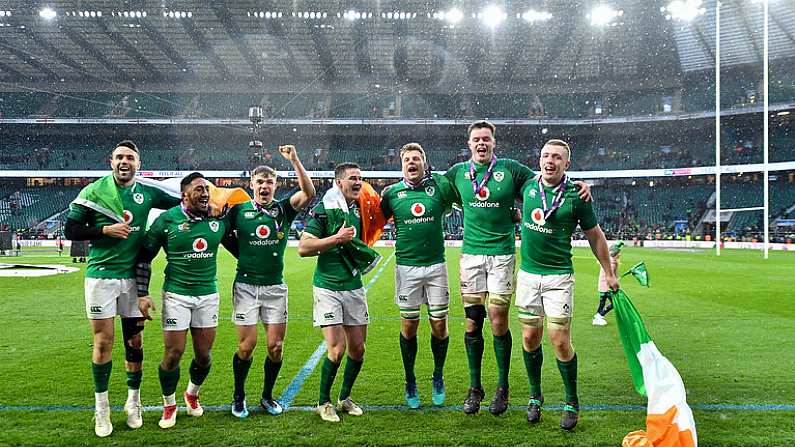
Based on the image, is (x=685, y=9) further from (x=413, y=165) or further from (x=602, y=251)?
(x=413, y=165)

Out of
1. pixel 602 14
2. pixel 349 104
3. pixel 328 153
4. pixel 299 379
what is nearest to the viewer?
pixel 299 379

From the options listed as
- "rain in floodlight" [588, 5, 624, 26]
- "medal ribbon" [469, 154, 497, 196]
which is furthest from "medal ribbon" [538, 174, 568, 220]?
"rain in floodlight" [588, 5, 624, 26]

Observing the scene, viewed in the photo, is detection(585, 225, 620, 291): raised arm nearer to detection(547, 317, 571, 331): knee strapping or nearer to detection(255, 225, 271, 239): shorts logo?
detection(547, 317, 571, 331): knee strapping

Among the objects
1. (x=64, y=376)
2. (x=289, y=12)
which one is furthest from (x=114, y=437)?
(x=289, y=12)

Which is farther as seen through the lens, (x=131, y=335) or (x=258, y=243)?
(x=258, y=243)

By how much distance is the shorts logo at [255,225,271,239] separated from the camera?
497cm

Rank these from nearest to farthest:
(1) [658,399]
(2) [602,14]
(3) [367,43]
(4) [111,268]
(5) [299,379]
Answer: (1) [658,399] → (4) [111,268] → (5) [299,379] → (2) [602,14] → (3) [367,43]

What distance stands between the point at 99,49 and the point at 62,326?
3712 cm

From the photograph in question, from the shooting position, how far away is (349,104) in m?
50.0

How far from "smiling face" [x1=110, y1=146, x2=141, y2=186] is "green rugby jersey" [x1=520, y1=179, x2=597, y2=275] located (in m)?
3.25

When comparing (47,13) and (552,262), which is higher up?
(47,13)

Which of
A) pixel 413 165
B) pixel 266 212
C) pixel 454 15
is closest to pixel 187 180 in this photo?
pixel 266 212

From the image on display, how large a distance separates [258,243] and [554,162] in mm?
2505

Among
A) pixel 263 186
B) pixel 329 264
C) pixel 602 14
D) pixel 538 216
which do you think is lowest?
pixel 329 264
